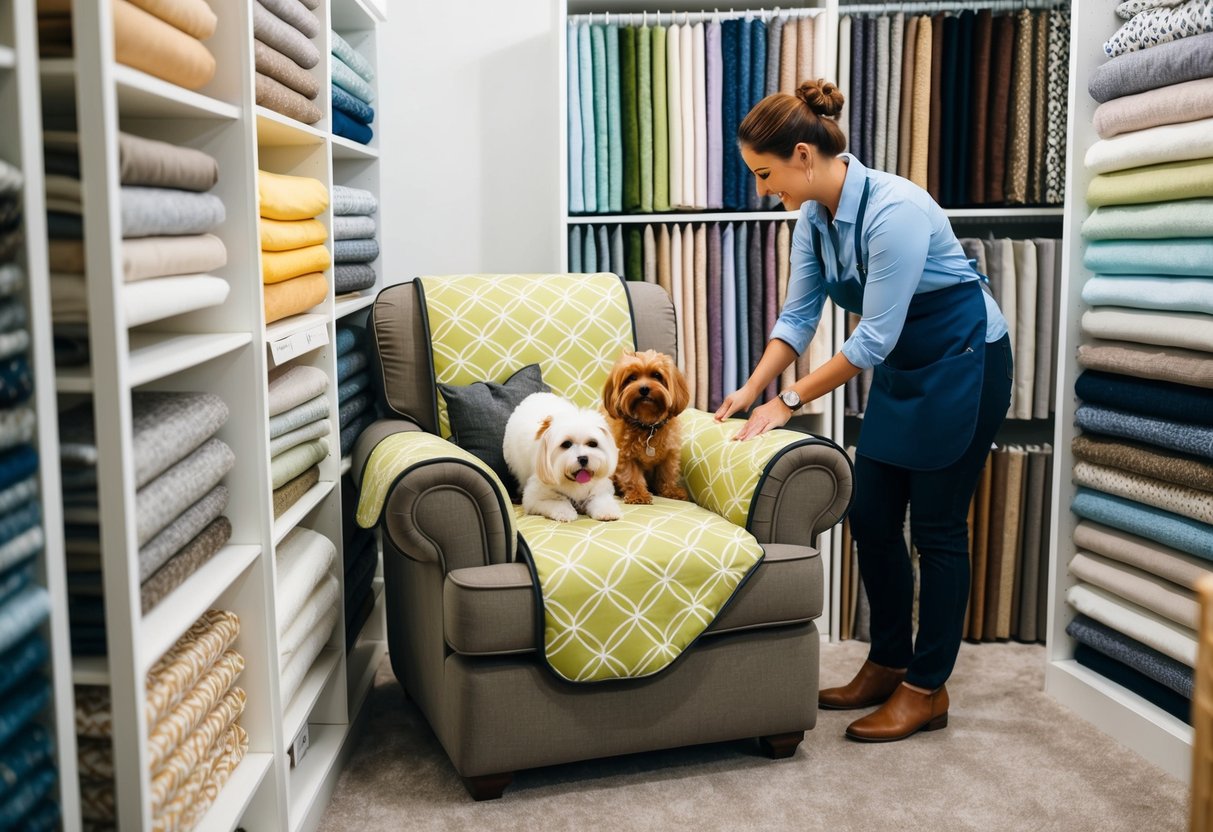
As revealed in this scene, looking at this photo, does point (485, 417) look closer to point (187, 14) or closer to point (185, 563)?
point (185, 563)

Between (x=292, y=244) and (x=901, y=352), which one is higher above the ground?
(x=292, y=244)

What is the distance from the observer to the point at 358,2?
2.90 metres

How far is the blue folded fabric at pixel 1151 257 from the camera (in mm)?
2395

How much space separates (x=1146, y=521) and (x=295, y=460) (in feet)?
5.99

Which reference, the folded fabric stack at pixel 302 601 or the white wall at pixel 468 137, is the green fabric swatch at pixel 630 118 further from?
the folded fabric stack at pixel 302 601

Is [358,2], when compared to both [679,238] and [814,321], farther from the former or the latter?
[814,321]

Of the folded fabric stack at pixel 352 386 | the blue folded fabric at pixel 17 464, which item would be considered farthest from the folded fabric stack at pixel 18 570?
the folded fabric stack at pixel 352 386

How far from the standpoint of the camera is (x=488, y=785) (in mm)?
2371

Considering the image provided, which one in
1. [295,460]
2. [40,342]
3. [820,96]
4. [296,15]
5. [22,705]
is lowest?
[22,705]

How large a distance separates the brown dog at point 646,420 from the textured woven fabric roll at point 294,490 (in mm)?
669

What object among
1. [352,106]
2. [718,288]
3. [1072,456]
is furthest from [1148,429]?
[352,106]

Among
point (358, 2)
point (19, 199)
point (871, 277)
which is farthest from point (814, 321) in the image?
point (19, 199)

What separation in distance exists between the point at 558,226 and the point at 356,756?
1.53 metres

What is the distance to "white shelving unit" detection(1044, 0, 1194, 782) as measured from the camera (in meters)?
2.65
